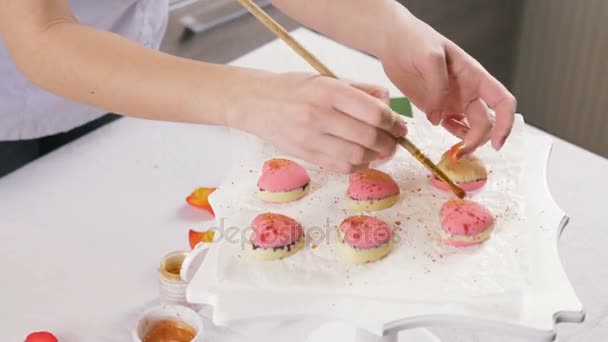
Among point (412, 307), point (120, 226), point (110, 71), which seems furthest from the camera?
point (120, 226)

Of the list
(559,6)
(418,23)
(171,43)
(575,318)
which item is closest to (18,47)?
(418,23)

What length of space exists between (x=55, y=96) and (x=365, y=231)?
2.04 feet

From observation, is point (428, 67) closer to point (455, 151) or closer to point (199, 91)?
point (455, 151)

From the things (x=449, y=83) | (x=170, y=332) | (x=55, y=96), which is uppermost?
(x=449, y=83)

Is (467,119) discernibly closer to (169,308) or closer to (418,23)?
(418,23)

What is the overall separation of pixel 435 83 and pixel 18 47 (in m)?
0.48

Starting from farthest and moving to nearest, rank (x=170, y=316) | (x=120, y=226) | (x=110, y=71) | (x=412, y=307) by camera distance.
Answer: (x=120, y=226), (x=170, y=316), (x=110, y=71), (x=412, y=307)

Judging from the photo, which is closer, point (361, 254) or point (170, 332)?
point (361, 254)

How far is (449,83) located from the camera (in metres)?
0.99

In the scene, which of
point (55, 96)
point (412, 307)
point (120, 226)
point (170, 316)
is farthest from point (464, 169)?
point (55, 96)

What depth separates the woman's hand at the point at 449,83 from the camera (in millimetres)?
944

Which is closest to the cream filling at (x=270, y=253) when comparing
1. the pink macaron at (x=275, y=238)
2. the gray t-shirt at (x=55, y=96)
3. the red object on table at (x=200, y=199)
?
the pink macaron at (x=275, y=238)

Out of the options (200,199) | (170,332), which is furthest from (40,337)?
(200,199)

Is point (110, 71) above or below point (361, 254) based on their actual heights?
above
